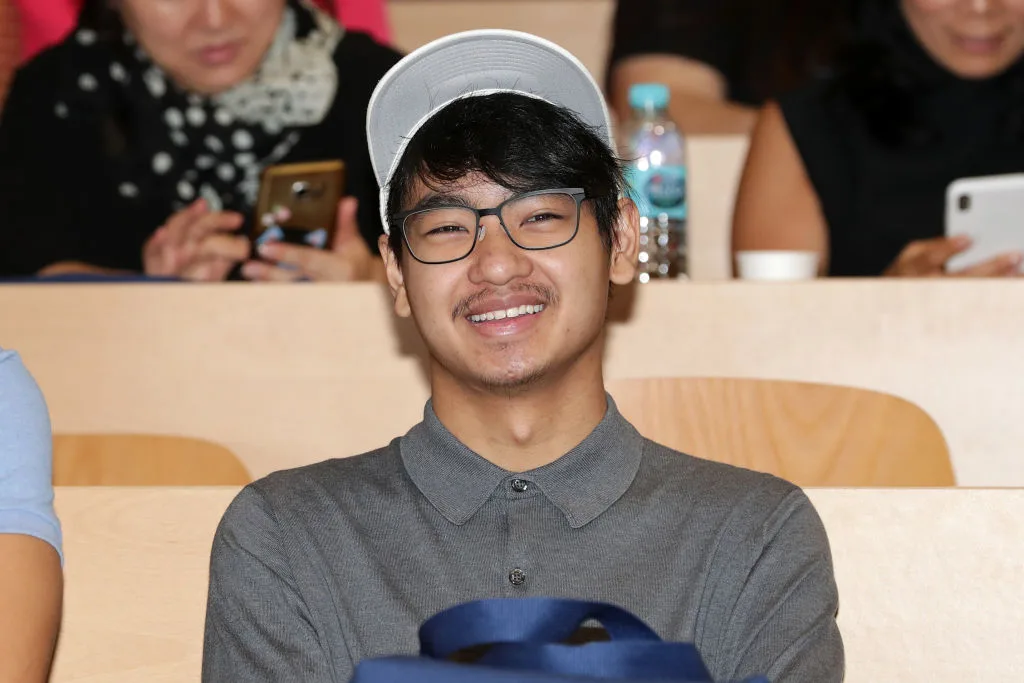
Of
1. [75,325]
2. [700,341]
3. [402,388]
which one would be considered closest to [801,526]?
[700,341]

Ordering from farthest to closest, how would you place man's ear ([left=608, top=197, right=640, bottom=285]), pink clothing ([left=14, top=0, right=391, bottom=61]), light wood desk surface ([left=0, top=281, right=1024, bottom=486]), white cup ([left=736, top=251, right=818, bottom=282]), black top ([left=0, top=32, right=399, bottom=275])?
1. pink clothing ([left=14, top=0, right=391, bottom=61])
2. black top ([left=0, top=32, right=399, bottom=275])
3. white cup ([left=736, top=251, right=818, bottom=282])
4. light wood desk surface ([left=0, top=281, right=1024, bottom=486])
5. man's ear ([left=608, top=197, right=640, bottom=285])

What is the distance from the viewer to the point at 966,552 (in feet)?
3.75

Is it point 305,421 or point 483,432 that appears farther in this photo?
point 305,421

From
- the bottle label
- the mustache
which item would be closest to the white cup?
the bottle label

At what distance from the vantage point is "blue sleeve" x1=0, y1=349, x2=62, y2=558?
3.73 ft

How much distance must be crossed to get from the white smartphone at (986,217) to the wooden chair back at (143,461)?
1052 millimetres

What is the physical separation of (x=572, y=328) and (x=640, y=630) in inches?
15.6

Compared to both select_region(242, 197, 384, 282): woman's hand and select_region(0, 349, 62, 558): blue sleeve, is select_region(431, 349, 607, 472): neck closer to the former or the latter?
select_region(0, 349, 62, 558): blue sleeve

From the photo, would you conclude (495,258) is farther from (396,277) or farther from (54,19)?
(54,19)

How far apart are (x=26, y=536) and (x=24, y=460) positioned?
0.07 metres

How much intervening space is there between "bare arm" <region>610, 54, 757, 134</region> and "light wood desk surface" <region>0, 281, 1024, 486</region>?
3.97 feet

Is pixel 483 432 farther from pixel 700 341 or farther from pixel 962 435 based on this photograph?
pixel 962 435

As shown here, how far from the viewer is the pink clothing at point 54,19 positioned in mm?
2746

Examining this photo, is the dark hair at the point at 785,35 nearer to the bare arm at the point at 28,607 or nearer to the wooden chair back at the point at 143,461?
the wooden chair back at the point at 143,461
